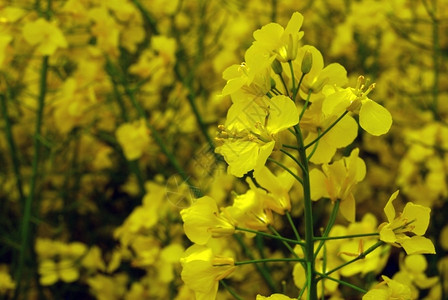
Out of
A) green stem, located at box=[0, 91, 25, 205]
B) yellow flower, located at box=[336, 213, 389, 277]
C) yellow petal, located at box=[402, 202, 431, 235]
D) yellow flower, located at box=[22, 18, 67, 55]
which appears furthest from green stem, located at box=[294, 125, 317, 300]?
green stem, located at box=[0, 91, 25, 205]

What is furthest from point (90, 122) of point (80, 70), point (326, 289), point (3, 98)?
point (326, 289)

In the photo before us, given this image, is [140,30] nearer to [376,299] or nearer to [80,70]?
[80,70]

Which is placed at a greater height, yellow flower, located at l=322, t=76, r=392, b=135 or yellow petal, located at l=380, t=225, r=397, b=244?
yellow flower, located at l=322, t=76, r=392, b=135

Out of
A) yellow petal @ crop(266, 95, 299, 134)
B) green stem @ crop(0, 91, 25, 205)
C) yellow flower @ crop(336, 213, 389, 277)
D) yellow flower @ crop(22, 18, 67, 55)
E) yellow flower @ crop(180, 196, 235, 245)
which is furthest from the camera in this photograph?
green stem @ crop(0, 91, 25, 205)

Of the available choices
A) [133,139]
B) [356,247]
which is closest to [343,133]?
[356,247]

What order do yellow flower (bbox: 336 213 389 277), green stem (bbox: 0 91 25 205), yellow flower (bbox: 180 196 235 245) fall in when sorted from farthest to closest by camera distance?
green stem (bbox: 0 91 25 205), yellow flower (bbox: 336 213 389 277), yellow flower (bbox: 180 196 235 245)

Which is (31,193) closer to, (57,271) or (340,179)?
(57,271)

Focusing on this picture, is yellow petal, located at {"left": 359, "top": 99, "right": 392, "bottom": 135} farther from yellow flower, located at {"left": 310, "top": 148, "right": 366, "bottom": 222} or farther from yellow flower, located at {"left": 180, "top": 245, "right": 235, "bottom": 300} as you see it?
yellow flower, located at {"left": 180, "top": 245, "right": 235, "bottom": 300}
